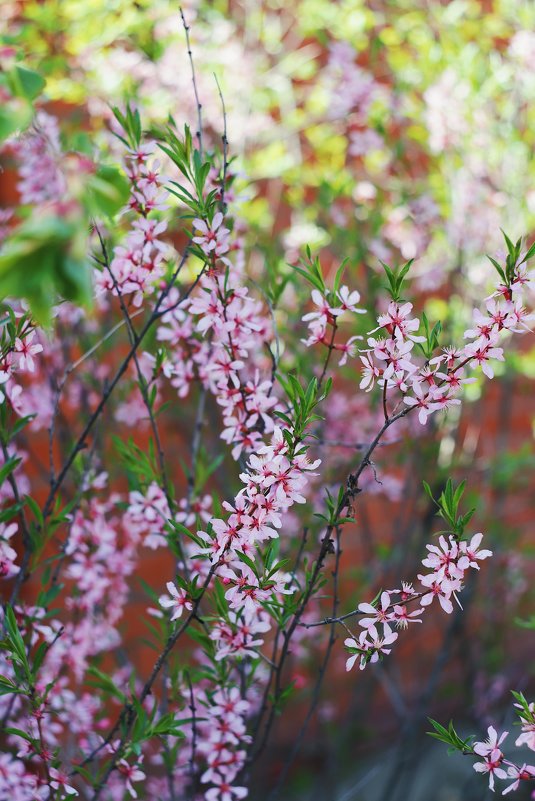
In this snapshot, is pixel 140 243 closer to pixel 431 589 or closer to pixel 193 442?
pixel 193 442

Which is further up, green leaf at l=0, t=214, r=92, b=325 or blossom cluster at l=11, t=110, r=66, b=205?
blossom cluster at l=11, t=110, r=66, b=205

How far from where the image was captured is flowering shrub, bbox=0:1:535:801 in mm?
1219

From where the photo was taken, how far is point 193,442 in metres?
1.83

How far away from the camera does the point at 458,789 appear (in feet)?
10.2

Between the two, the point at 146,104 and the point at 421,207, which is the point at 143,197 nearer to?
the point at 146,104

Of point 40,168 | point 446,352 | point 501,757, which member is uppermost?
point 40,168

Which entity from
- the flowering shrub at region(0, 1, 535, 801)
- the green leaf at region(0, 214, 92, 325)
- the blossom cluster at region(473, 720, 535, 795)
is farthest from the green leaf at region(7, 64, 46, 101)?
the blossom cluster at region(473, 720, 535, 795)

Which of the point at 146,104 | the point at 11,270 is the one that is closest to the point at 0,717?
the point at 11,270

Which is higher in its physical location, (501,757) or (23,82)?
(23,82)

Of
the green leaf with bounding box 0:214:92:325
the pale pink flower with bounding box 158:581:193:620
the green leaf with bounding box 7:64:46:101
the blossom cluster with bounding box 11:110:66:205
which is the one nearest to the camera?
the green leaf with bounding box 0:214:92:325

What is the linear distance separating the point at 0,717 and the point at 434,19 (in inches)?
99.9

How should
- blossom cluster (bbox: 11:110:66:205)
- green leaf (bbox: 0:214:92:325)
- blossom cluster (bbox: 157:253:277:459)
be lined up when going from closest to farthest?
green leaf (bbox: 0:214:92:325)
blossom cluster (bbox: 157:253:277:459)
blossom cluster (bbox: 11:110:66:205)

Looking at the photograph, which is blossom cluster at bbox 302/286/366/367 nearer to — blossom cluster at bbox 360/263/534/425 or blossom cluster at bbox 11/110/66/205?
blossom cluster at bbox 360/263/534/425

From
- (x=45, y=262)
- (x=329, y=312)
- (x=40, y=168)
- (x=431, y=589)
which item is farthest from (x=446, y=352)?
(x=40, y=168)
